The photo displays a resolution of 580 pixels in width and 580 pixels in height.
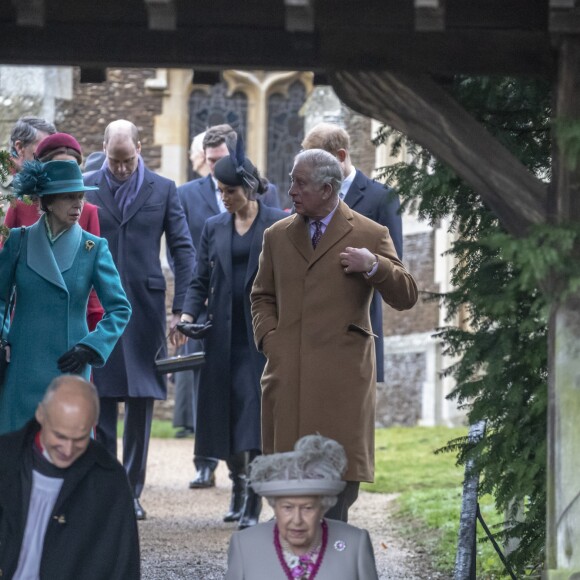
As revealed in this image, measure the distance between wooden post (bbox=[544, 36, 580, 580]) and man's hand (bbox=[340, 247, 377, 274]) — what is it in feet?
3.53

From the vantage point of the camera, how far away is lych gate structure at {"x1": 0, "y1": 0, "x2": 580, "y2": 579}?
21.1 feet

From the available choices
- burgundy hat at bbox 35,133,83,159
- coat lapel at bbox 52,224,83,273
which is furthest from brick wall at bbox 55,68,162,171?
coat lapel at bbox 52,224,83,273

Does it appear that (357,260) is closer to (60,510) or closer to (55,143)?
(60,510)

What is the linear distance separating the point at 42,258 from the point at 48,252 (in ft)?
0.15

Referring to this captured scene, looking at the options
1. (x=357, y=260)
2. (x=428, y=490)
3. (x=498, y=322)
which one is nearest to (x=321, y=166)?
(x=357, y=260)

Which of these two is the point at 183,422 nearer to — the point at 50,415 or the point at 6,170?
the point at 6,170

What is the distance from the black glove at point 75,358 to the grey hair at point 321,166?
1.22 meters

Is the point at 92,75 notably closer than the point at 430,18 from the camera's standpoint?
A: No

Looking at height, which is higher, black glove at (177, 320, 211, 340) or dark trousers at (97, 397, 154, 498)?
black glove at (177, 320, 211, 340)

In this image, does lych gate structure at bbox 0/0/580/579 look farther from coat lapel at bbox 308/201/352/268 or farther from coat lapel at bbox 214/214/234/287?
coat lapel at bbox 214/214/234/287

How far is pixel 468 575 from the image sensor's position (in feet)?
25.4

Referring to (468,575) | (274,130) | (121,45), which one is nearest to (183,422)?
(468,575)

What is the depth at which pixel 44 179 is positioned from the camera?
303 inches

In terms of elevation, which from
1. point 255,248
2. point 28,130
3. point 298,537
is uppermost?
point 28,130
